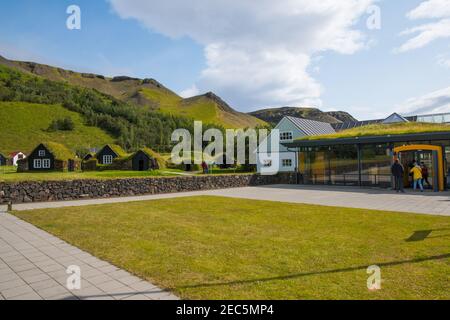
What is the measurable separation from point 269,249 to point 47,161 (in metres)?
47.5

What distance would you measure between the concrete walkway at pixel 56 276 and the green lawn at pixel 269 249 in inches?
11.9

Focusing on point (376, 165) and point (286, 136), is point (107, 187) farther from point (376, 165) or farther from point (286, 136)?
point (286, 136)

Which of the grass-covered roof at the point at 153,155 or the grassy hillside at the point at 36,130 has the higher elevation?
the grassy hillside at the point at 36,130

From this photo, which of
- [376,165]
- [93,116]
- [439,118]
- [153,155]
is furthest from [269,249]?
[93,116]

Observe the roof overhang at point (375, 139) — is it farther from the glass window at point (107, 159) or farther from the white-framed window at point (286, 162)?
the glass window at point (107, 159)

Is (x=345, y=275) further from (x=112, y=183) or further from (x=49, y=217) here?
(x=112, y=183)

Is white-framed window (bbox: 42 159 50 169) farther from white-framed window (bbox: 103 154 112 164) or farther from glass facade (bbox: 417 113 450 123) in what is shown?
glass facade (bbox: 417 113 450 123)

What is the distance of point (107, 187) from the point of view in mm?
18406

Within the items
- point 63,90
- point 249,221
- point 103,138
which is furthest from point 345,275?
point 63,90

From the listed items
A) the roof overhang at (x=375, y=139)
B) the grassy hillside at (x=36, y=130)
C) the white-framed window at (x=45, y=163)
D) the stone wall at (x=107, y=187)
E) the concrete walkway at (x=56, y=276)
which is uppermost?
the grassy hillside at (x=36, y=130)

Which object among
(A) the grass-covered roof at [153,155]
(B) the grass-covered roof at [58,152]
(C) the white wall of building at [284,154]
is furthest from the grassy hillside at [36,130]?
(C) the white wall of building at [284,154]

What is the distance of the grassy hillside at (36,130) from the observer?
81.3 meters

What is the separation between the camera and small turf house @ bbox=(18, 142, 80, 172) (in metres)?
45.7

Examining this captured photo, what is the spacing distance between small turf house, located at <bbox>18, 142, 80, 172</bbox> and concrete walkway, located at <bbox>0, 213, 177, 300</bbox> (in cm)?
4132
